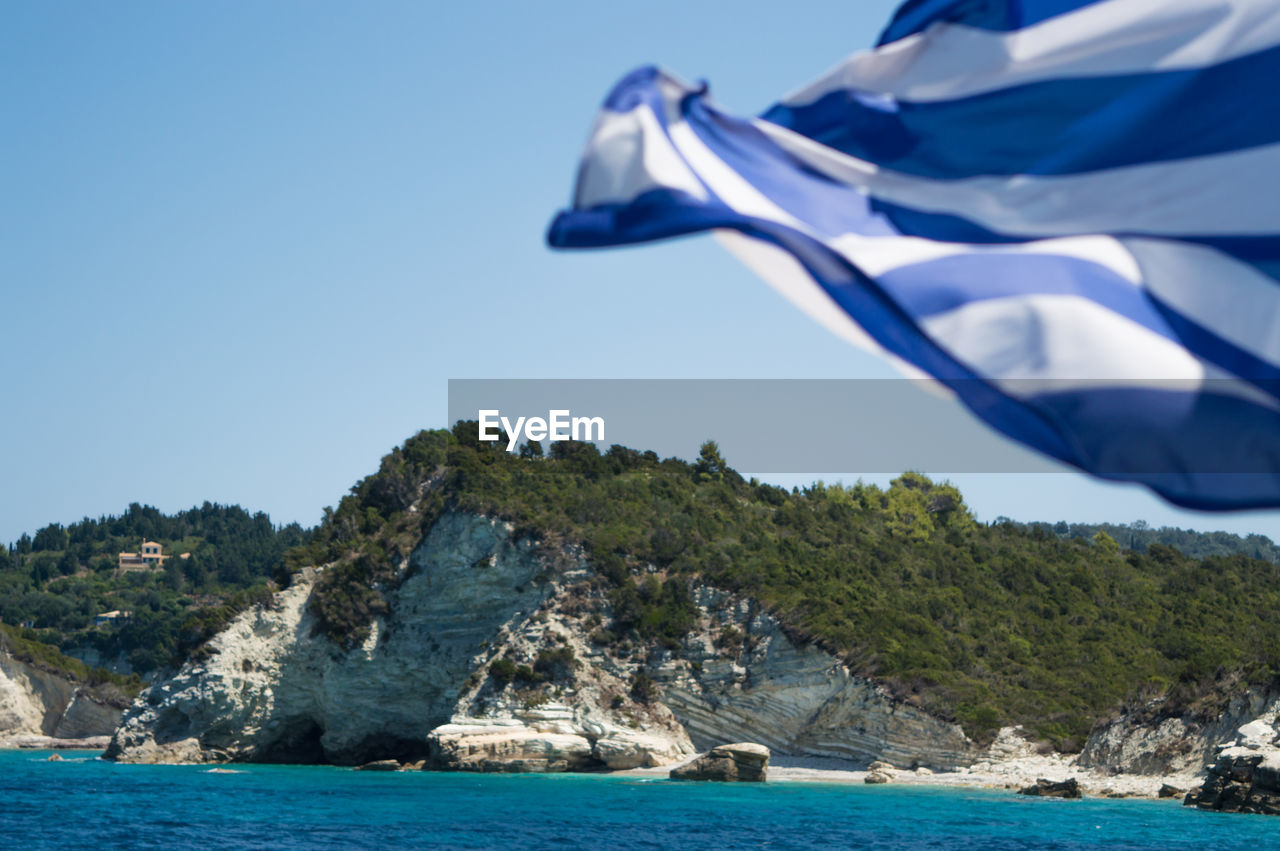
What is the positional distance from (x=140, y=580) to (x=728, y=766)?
315 feet

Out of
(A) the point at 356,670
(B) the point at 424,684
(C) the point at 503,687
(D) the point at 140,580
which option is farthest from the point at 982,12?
(D) the point at 140,580

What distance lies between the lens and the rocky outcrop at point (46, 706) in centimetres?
7900

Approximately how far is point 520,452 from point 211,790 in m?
27.9

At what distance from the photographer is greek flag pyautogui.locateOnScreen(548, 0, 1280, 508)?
5727 millimetres

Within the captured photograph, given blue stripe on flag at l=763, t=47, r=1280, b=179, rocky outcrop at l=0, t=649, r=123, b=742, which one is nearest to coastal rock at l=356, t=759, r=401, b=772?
rocky outcrop at l=0, t=649, r=123, b=742

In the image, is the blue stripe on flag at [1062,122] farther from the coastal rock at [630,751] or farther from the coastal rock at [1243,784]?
the coastal rock at [630,751]

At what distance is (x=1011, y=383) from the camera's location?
5859mm

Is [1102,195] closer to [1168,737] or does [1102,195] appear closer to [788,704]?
[1168,737]

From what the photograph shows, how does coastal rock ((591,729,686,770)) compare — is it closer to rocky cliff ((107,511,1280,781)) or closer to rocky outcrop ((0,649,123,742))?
rocky cliff ((107,511,1280,781))

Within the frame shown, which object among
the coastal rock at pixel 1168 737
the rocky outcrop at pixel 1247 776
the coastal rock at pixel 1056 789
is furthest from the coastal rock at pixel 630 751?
the rocky outcrop at pixel 1247 776

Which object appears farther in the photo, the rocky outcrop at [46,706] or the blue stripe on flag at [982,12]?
the rocky outcrop at [46,706]

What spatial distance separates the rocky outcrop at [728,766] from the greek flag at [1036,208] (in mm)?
42199

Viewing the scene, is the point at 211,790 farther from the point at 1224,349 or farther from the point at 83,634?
the point at 83,634

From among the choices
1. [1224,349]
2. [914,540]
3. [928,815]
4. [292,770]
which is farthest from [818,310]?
[914,540]
